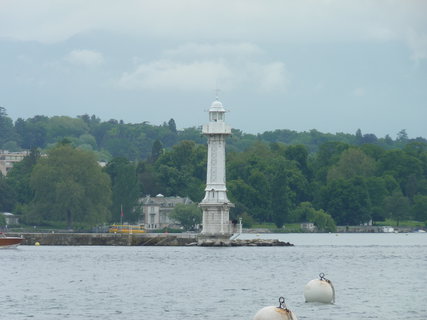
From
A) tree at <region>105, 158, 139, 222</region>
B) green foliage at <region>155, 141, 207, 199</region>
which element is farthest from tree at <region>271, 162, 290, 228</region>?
tree at <region>105, 158, 139, 222</region>

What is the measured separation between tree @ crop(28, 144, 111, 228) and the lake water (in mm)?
43348

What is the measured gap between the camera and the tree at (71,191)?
147875 mm

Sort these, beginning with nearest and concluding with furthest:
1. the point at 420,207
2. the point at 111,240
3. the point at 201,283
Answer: the point at 201,283, the point at 111,240, the point at 420,207

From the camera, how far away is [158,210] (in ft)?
598

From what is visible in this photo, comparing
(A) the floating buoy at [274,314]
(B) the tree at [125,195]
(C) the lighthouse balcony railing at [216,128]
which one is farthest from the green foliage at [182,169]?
(A) the floating buoy at [274,314]

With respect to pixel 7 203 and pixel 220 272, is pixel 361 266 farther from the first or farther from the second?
pixel 7 203

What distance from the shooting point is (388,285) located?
64.1m

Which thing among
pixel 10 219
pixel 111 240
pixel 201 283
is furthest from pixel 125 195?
pixel 201 283

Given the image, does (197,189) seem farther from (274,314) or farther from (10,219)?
(274,314)

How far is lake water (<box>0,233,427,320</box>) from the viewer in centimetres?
5156

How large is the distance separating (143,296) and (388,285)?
13.2 meters

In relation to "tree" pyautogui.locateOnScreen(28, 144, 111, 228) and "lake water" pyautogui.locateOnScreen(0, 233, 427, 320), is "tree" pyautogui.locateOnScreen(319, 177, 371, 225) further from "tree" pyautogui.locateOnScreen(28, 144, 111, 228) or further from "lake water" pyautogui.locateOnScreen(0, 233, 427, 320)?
"lake water" pyautogui.locateOnScreen(0, 233, 427, 320)

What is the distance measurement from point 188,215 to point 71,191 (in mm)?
21531

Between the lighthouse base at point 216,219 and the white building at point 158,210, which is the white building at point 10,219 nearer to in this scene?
the white building at point 158,210
